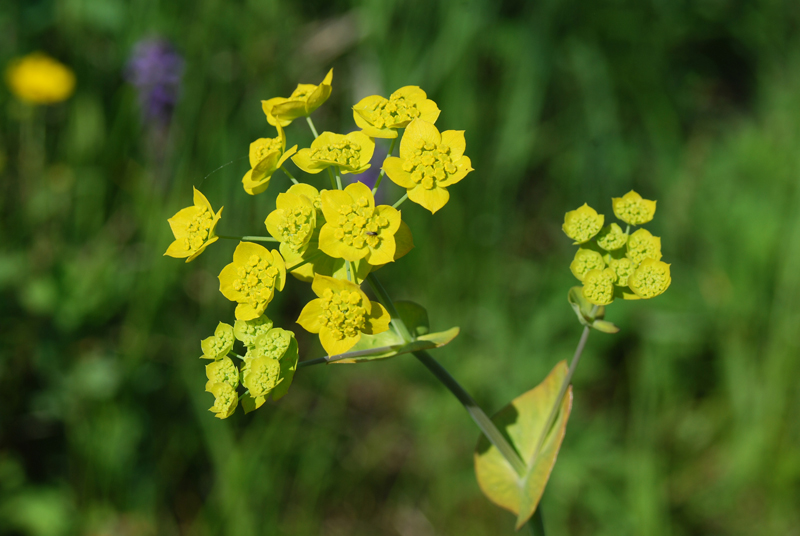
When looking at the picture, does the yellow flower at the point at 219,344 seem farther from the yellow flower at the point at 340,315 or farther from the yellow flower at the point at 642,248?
the yellow flower at the point at 642,248

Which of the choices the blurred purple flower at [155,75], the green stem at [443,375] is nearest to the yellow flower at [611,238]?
the green stem at [443,375]

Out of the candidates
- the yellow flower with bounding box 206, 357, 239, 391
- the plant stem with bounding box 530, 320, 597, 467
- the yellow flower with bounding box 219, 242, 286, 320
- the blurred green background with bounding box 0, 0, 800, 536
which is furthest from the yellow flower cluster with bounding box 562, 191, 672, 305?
the blurred green background with bounding box 0, 0, 800, 536

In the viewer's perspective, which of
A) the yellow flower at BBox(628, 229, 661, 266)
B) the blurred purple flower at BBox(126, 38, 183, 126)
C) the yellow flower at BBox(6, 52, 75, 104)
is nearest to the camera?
the yellow flower at BBox(628, 229, 661, 266)

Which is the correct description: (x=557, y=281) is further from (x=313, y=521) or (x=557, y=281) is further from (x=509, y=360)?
(x=313, y=521)

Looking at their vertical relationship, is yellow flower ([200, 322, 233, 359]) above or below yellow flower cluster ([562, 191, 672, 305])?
below

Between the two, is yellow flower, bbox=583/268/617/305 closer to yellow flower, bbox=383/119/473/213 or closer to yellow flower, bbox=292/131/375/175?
yellow flower, bbox=383/119/473/213

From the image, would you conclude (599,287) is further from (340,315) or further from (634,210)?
(340,315)

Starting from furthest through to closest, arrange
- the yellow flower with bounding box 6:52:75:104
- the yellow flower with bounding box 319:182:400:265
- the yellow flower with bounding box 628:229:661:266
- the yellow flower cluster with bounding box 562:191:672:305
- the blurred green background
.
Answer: the yellow flower with bounding box 6:52:75:104, the blurred green background, the yellow flower with bounding box 628:229:661:266, the yellow flower cluster with bounding box 562:191:672:305, the yellow flower with bounding box 319:182:400:265

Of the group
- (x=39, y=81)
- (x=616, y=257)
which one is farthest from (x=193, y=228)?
(x=39, y=81)
